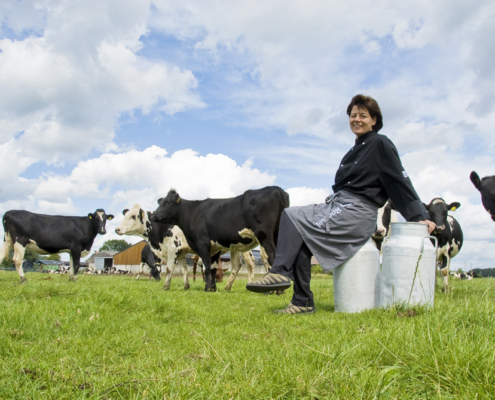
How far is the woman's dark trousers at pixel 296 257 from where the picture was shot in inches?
170

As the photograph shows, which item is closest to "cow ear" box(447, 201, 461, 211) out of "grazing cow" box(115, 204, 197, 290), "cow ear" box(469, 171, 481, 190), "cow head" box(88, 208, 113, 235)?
"cow ear" box(469, 171, 481, 190)

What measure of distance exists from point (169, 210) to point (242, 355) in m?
8.71

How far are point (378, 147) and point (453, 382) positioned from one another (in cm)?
292

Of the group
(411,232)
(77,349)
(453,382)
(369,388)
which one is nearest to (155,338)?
(77,349)

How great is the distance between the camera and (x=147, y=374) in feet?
7.00

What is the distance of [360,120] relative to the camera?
462 cm

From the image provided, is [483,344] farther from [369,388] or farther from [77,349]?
Answer: [77,349]

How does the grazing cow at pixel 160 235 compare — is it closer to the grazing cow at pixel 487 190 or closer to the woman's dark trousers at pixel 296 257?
the woman's dark trousers at pixel 296 257

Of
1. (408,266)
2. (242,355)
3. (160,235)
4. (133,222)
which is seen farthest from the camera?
(133,222)

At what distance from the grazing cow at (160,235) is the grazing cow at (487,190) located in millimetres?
7239

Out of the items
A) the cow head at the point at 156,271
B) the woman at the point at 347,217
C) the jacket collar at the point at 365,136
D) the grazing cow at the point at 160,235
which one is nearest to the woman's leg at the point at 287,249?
the woman at the point at 347,217

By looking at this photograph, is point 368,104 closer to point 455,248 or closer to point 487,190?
point 487,190

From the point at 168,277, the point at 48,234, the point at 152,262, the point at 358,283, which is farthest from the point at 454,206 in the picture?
the point at 152,262

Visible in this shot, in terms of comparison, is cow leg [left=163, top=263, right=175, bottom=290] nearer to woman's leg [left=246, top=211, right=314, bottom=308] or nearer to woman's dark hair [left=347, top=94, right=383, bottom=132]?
woman's leg [left=246, top=211, right=314, bottom=308]
